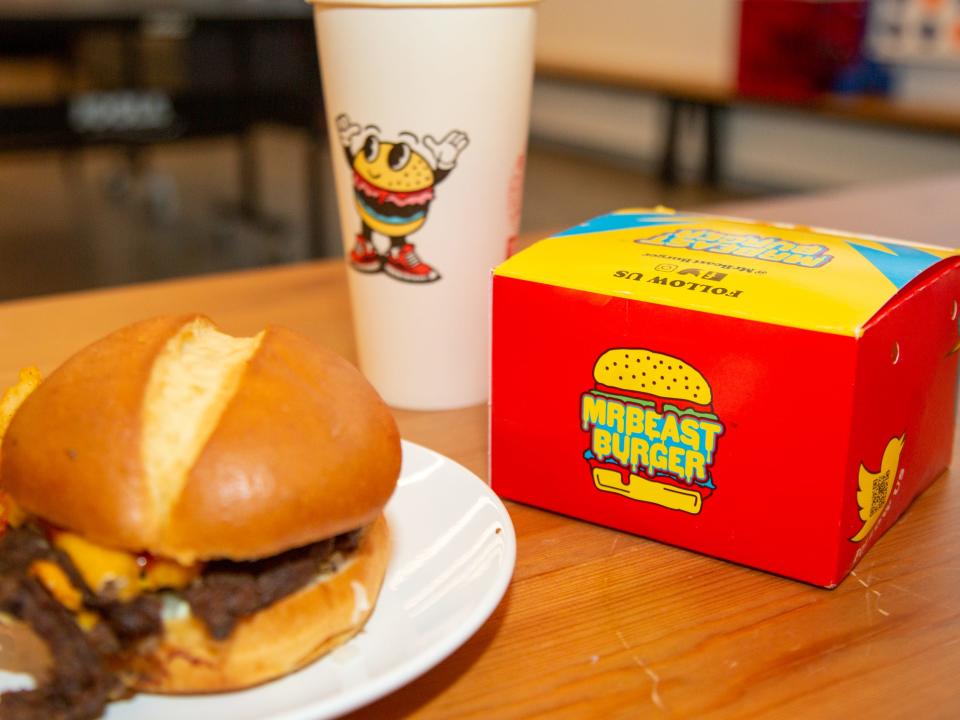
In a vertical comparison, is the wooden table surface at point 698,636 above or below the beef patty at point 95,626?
below

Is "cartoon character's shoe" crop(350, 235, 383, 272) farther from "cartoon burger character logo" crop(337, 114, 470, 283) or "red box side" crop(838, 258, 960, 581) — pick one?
"red box side" crop(838, 258, 960, 581)

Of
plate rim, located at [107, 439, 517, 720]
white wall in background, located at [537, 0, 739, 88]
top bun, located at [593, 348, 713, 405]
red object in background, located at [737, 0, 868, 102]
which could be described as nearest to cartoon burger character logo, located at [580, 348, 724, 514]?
top bun, located at [593, 348, 713, 405]

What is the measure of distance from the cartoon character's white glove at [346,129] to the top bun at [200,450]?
10.6 inches

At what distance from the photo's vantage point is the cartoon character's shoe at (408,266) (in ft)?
2.66

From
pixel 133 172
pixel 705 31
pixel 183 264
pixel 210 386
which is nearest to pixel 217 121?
pixel 183 264

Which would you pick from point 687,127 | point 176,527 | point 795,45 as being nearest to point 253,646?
point 176,527

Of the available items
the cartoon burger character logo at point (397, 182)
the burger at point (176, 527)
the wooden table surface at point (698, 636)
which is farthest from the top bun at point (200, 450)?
the cartoon burger character logo at point (397, 182)

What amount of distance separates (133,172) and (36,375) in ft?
13.5

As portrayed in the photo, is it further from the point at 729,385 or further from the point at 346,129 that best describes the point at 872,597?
the point at 346,129

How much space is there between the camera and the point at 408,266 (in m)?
0.82

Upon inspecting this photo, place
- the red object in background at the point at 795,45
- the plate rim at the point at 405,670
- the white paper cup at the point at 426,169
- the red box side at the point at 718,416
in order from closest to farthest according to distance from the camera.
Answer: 1. the plate rim at the point at 405,670
2. the red box side at the point at 718,416
3. the white paper cup at the point at 426,169
4. the red object in background at the point at 795,45

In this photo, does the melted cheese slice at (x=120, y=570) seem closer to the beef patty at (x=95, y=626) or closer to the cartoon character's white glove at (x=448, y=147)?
the beef patty at (x=95, y=626)

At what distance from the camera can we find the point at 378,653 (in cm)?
52

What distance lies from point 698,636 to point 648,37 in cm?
482
